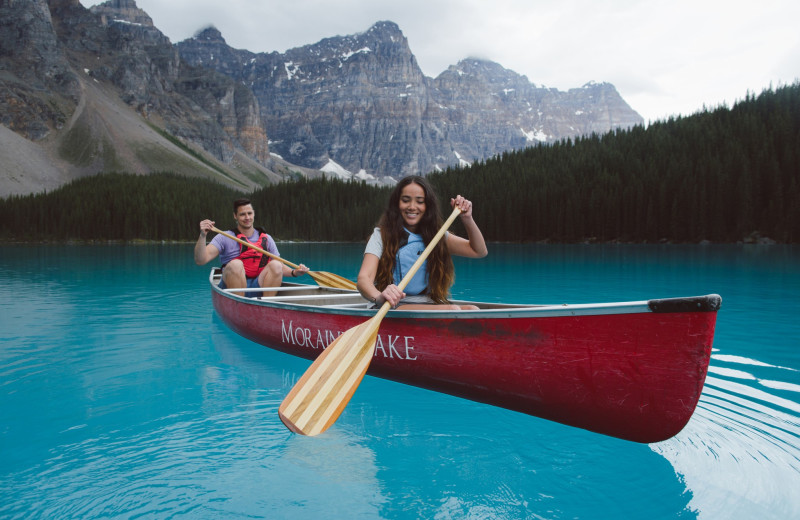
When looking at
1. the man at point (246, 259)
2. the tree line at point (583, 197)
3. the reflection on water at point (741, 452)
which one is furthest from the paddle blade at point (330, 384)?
the tree line at point (583, 197)

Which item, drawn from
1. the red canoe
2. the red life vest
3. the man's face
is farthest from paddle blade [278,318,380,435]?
the red life vest

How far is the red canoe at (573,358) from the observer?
3881 millimetres

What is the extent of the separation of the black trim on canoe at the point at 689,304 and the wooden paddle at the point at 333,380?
2373 millimetres

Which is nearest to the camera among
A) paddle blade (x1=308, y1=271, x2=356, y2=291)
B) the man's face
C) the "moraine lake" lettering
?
the "moraine lake" lettering

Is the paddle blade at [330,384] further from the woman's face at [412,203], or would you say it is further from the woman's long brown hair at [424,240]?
the woman's face at [412,203]

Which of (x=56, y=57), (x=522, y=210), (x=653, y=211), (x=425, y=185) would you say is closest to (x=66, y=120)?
(x=56, y=57)

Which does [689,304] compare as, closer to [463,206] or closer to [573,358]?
Answer: [573,358]

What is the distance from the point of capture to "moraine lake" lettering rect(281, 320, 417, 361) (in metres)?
5.81

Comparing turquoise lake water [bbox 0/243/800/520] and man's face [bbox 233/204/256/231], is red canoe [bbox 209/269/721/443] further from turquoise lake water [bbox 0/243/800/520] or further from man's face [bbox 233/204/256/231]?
man's face [bbox 233/204/256/231]

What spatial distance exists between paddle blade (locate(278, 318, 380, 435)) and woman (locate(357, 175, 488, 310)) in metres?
0.54

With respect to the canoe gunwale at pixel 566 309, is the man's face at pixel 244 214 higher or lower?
higher

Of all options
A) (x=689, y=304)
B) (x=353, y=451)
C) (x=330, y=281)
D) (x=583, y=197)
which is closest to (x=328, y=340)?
(x=353, y=451)

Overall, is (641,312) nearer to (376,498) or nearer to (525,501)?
(525,501)

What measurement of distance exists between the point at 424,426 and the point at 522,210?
80873mm
